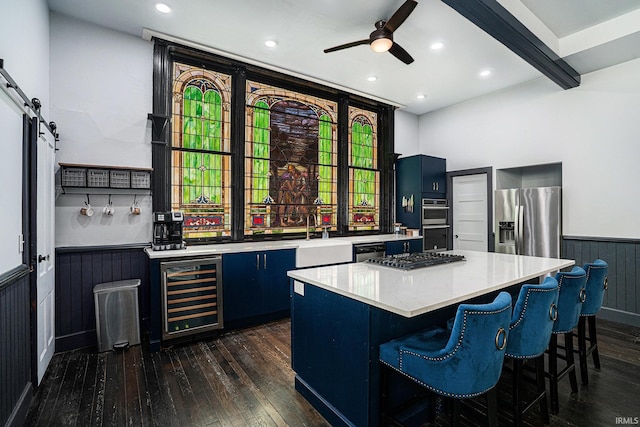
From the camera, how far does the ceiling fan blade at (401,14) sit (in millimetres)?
2533

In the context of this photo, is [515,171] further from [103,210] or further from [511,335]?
[103,210]

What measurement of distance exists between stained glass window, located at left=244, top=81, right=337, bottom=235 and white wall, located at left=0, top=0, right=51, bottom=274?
89.4 inches

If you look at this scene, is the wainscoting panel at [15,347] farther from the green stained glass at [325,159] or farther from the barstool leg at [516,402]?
the green stained glass at [325,159]

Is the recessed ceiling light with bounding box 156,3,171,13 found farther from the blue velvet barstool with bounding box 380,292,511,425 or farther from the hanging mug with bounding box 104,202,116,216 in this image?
the blue velvet barstool with bounding box 380,292,511,425

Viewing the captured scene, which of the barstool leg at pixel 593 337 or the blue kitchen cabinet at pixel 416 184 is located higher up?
the blue kitchen cabinet at pixel 416 184

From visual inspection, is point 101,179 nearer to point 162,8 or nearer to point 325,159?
point 162,8

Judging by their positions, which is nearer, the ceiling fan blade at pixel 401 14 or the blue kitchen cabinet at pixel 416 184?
the ceiling fan blade at pixel 401 14

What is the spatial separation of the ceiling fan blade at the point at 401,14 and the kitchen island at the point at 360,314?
7.05 feet

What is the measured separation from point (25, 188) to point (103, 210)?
1154mm

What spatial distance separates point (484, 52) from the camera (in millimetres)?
3871

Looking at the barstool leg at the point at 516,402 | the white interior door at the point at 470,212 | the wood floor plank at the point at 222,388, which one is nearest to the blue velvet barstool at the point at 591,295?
the barstool leg at the point at 516,402

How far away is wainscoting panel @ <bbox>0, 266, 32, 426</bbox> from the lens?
1742mm

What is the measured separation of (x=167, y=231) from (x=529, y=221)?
492cm

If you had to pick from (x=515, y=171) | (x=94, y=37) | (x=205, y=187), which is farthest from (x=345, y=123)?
(x=94, y=37)
